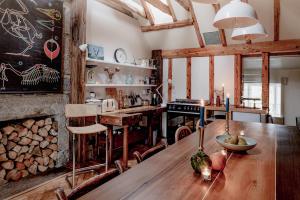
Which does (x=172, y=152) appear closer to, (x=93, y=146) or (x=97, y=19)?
(x=93, y=146)

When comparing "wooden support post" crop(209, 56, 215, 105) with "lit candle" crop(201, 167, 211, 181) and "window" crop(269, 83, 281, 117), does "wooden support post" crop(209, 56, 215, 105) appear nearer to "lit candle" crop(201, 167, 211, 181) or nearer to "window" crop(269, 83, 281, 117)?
"lit candle" crop(201, 167, 211, 181)

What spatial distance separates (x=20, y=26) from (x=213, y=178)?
9.40ft

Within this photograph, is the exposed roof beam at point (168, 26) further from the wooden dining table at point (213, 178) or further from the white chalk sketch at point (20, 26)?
the wooden dining table at point (213, 178)

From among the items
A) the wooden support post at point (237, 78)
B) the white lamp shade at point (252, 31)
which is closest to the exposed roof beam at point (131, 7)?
the wooden support post at point (237, 78)

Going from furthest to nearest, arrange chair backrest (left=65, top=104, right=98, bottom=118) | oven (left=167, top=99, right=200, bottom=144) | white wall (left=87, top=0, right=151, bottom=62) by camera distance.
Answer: oven (left=167, top=99, right=200, bottom=144), white wall (left=87, top=0, right=151, bottom=62), chair backrest (left=65, top=104, right=98, bottom=118)

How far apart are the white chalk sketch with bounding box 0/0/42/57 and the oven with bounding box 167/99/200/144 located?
9.60ft

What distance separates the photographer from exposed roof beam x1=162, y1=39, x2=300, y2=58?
171 inches

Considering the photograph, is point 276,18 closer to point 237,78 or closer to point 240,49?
point 240,49

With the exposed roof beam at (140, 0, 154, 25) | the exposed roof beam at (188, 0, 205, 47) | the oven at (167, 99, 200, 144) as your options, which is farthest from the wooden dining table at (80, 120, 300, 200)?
the exposed roof beam at (140, 0, 154, 25)

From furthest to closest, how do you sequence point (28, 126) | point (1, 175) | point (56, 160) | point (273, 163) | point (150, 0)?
point (150, 0) → point (56, 160) → point (28, 126) → point (1, 175) → point (273, 163)

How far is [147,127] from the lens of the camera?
4.84 m

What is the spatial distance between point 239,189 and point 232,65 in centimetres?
419

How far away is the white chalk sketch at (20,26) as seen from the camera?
2.70 m

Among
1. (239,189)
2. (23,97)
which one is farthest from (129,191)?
(23,97)
